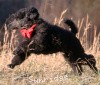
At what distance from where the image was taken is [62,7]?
1833cm

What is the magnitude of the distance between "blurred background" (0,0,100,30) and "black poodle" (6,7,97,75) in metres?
8.48

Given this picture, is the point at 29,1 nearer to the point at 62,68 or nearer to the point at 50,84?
the point at 62,68

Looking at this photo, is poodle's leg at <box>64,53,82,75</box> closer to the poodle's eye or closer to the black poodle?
the black poodle

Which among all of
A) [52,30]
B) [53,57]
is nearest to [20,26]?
[52,30]

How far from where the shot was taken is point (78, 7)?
19.5 metres

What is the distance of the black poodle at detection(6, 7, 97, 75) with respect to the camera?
25.7ft

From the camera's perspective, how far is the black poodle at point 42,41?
7.84 metres

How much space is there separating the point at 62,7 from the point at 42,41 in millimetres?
10597

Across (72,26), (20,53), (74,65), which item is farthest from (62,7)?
(20,53)

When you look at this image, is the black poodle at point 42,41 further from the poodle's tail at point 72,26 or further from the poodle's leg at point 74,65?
the poodle's tail at point 72,26

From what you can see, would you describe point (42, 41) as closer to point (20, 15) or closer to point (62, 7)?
point (20, 15)

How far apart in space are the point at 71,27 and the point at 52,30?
2.80 ft

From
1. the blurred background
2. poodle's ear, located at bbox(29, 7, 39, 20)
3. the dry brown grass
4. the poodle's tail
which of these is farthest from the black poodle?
the blurred background

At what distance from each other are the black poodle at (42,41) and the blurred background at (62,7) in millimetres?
8482
